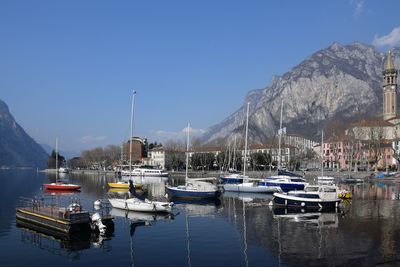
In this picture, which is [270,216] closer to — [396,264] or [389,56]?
[396,264]

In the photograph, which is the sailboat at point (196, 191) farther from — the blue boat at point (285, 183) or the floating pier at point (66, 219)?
the floating pier at point (66, 219)

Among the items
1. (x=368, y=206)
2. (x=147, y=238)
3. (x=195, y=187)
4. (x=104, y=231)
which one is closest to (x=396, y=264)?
(x=147, y=238)

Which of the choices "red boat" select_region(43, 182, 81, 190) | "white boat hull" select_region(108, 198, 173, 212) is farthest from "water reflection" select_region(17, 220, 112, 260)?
"red boat" select_region(43, 182, 81, 190)

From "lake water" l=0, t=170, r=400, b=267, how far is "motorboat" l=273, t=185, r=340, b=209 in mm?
2453

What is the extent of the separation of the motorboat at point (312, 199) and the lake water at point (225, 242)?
2.45m

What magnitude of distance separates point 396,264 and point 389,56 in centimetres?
17459

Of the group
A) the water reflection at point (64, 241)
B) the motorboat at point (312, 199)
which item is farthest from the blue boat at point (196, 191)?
the water reflection at point (64, 241)

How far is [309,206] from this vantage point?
44.7 metres

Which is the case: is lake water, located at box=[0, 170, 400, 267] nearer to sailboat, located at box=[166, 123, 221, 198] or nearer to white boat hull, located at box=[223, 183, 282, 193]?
sailboat, located at box=[166, 123, 221, 198]

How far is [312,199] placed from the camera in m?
44.6

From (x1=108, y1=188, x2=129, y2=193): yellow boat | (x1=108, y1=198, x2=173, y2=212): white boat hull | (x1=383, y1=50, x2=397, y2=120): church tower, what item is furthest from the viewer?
(x1=383, y1=50, x2=397, y2=120): church tower

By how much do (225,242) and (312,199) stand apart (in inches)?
779

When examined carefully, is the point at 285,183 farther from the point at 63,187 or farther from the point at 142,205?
the point at 63,187

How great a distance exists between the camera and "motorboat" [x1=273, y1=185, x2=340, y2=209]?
44344mm
